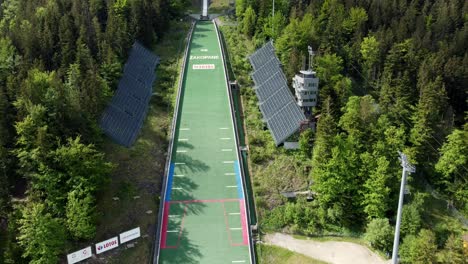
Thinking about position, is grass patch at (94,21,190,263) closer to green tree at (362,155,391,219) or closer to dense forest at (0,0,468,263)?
dense forest at (0,0,468,263)

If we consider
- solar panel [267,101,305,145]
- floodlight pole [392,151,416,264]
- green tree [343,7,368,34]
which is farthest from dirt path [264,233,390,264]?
green tree [343,7,368,34]

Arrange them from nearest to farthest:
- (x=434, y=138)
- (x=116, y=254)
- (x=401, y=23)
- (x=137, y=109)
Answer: (x=116, y=254), (x=434, y=138), (x=137, y=109), (x=401, y=23)

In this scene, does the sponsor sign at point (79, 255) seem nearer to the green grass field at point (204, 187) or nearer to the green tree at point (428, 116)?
the green grass field at point (204, 187)

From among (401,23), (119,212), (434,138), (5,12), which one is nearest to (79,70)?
(119,212)

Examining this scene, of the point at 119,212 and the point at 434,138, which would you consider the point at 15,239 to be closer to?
the point at 119,212

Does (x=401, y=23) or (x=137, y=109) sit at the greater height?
(x=401, y=23)

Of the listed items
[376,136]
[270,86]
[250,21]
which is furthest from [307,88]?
[250,21]
